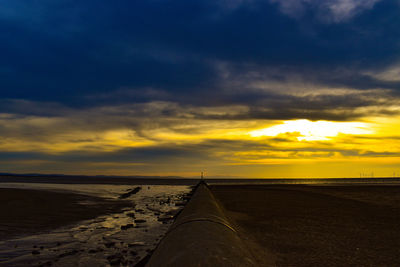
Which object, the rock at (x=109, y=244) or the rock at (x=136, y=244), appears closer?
the rock at (x=109, y=244)

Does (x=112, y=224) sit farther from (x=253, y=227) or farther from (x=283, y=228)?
(x=283, y=228)

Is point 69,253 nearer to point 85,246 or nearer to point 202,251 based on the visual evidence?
point 85,246

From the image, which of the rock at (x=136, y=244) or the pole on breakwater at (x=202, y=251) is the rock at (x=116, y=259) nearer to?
the rock at (x=136, y=244)

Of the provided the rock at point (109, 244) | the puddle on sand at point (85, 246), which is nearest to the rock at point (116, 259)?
the puddle on sand at point (85, 246)

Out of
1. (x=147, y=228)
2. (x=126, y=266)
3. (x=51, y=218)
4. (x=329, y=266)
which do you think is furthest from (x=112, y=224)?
(x=329, y=266)

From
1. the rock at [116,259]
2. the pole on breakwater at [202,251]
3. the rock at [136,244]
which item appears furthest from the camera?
the rock at [136,244]

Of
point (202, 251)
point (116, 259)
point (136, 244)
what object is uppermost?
point (202, 251)

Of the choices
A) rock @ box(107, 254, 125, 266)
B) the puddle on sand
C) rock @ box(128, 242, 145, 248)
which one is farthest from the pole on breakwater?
rock @ box(128, 242, 145, 248)

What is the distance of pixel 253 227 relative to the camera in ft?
32.0

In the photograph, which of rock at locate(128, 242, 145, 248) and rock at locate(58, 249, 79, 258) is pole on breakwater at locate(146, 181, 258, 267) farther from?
rock at locate(128, 242, 145, 248)

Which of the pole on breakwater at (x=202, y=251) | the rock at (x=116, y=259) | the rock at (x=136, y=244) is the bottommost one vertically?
the rock at (x=136, y=244)

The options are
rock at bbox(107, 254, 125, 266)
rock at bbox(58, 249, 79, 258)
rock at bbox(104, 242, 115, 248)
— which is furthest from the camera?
rock at bbox(104, 242, 115, 248)

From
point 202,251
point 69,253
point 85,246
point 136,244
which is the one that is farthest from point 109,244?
point 202,251

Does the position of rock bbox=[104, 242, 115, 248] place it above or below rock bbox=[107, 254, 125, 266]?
below
